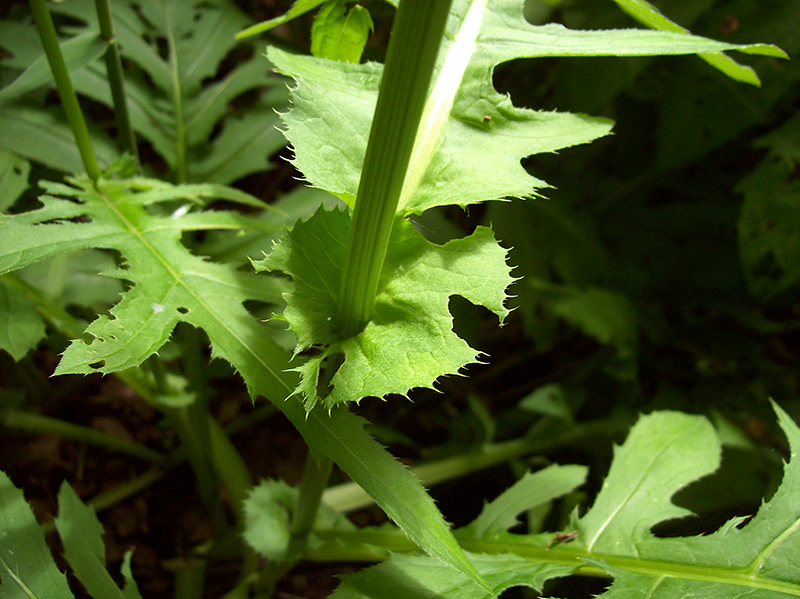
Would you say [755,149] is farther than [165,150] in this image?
Yes

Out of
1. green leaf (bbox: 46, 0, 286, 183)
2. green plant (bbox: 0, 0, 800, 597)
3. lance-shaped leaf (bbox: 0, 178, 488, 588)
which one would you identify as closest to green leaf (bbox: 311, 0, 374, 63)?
green plant (bbox: 0, 0, 800, 597)

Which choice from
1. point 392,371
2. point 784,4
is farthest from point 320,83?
point 784,4

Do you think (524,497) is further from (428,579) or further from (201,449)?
(201,449)

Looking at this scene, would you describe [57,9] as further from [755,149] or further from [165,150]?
[755,149]

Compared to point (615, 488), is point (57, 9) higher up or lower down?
higher up

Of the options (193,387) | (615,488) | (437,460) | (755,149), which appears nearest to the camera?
(615,488)

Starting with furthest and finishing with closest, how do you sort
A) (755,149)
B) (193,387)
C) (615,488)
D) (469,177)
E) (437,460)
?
(755,149), (437,460), (193,387), (615,488), (469,177)

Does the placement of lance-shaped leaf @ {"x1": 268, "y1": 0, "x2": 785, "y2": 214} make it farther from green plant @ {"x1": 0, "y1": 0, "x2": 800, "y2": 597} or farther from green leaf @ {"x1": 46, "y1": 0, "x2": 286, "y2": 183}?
green leaf @ {"x1": 46, "y1": 0, "x2": 286, "y2": 183}

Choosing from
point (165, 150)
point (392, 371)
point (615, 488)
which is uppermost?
point (392, 371)
